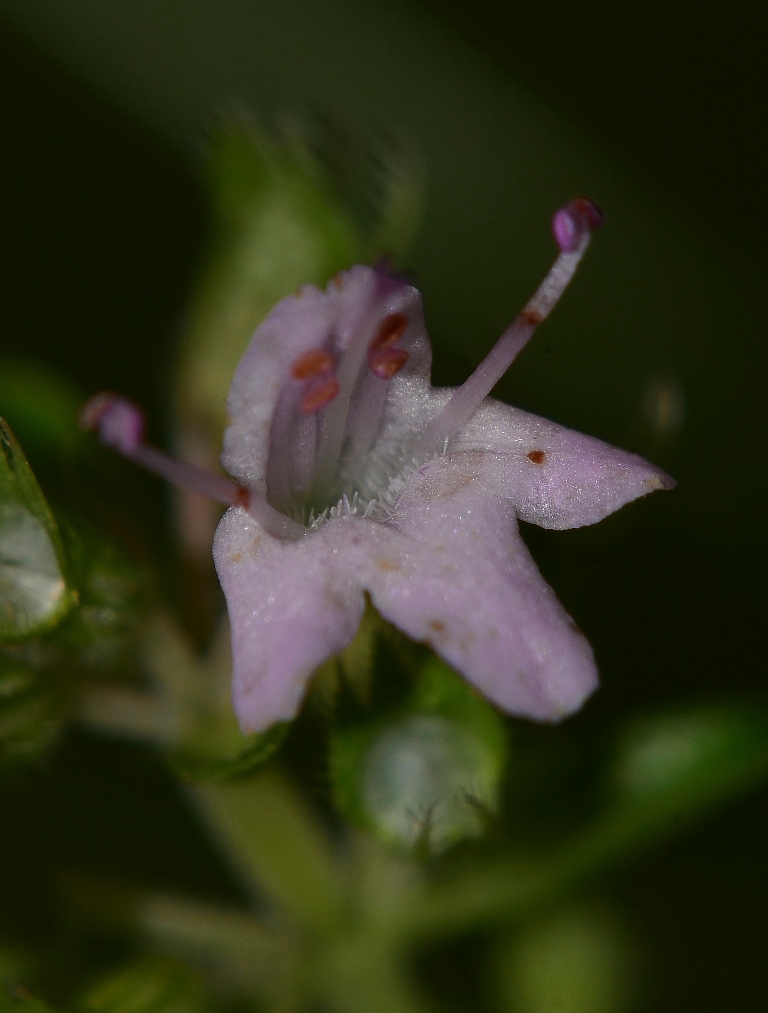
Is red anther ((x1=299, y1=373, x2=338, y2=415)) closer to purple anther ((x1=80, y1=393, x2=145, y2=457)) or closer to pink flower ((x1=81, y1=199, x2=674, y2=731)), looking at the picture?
pink flower ((x1=81, y1=199, x2=674, y2=731))

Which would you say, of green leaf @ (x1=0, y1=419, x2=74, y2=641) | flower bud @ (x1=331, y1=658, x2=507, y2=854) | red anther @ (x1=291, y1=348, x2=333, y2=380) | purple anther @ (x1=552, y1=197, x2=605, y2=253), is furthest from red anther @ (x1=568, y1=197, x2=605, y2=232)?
green leaf @ (x1=0, y1=419, x2=74, y2=641)

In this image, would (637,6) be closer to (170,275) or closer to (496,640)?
(170,275)

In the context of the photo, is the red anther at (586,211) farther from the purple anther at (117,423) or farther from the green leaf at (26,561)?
the green leaf at (26,561)

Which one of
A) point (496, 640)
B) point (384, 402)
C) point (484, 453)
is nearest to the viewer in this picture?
point (496, 640)

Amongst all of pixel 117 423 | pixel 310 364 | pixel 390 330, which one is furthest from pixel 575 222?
pixel 117 423

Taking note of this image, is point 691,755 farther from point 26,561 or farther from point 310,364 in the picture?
point 26,561

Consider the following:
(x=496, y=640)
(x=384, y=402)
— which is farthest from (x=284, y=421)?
(x=496, y=640)
